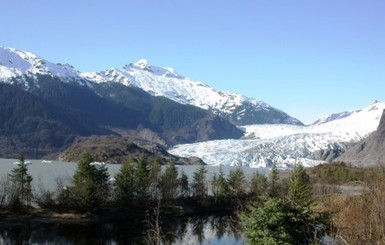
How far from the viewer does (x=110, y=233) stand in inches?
2338

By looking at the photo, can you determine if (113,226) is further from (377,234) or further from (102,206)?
(377,234)

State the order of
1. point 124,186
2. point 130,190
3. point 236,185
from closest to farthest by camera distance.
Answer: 1. point 124,186
2. point 130,190
3. point 236,185

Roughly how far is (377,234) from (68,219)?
204 ft

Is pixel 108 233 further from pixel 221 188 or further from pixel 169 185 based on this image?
pixel 221 188

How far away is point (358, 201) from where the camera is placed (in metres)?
17.2

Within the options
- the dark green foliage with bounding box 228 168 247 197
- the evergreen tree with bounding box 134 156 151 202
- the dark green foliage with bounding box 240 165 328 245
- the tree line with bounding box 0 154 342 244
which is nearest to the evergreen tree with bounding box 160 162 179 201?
the tree line with bounding box 0 154 342 244

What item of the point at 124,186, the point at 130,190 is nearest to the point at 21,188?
the point at 124,186

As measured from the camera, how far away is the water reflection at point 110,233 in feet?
174

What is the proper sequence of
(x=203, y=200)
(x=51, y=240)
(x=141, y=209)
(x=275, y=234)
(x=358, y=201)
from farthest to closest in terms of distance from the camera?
(x=203, y=200) < (x=141, y=209) < (x=51, y=240) < (x=275, y=234) < (x=358, y=201)

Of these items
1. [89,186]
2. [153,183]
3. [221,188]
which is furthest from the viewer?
[221,188]

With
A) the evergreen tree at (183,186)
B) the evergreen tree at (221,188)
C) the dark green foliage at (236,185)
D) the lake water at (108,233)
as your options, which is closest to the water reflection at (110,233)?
A: the lake water at (108,233)

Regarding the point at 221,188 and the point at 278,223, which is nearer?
the point at 278,223

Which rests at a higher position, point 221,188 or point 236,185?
point 236,185

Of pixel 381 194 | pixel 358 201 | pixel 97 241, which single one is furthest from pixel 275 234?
pixel 97 241
